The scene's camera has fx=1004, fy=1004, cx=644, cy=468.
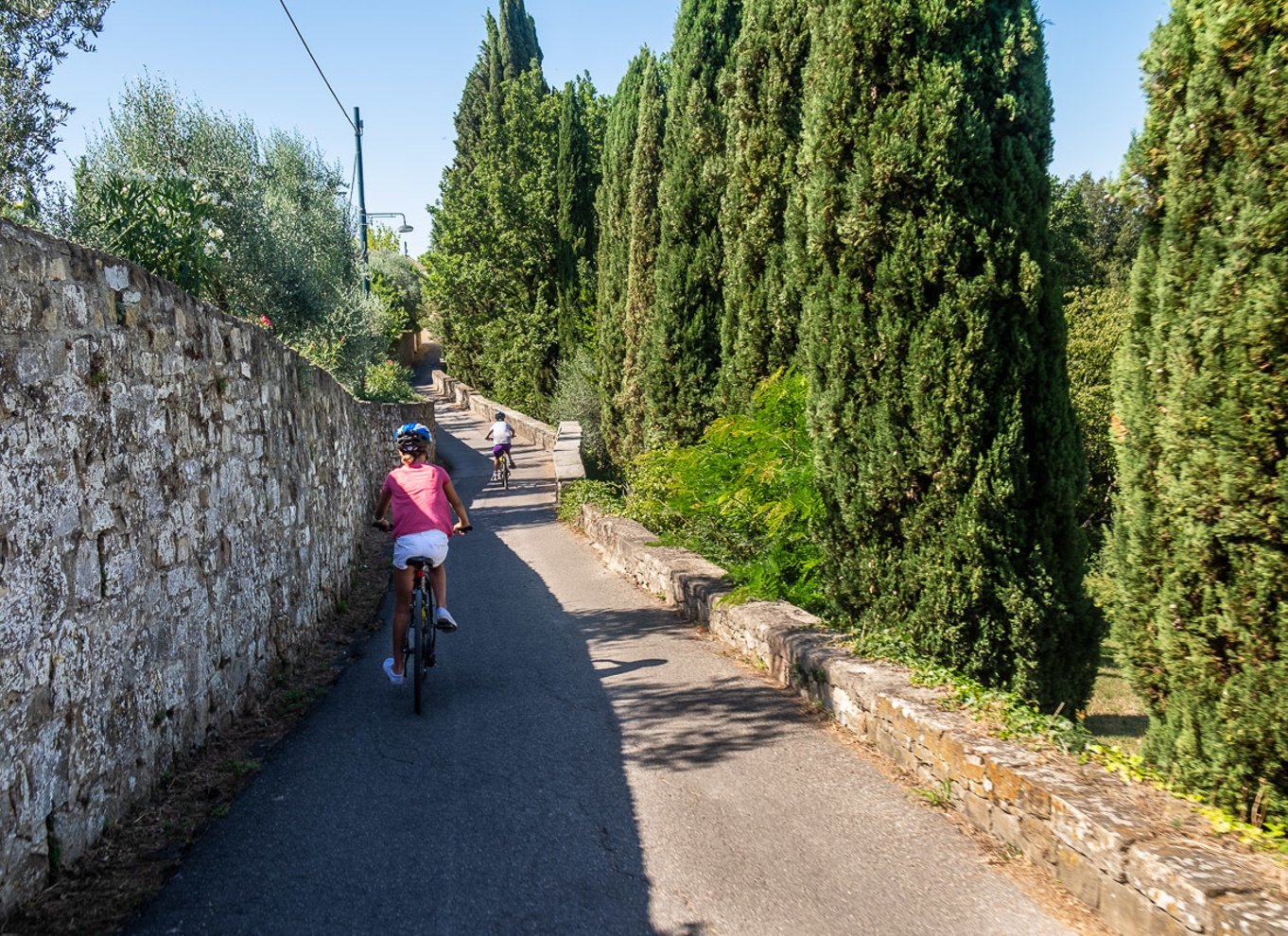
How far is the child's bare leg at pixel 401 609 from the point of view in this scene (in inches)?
275

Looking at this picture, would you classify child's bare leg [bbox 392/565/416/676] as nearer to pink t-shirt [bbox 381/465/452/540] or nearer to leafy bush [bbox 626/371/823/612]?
pink t-shirt [bbox 381/465/452/540]

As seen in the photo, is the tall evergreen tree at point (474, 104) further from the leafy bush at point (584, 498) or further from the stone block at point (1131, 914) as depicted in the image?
the stone block at point (1131, 914)

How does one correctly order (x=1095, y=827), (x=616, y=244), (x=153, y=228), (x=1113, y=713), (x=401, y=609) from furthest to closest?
(x=616, y=244)
(x=1113, y=713)
(x=153, y=228)
(x=401, y=609)
(x=1095, y=827)

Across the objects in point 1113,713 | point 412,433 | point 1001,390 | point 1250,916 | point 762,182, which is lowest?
point 1113,713

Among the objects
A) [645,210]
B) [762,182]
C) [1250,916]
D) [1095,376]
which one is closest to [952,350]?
[1250,916]

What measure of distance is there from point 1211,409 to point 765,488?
17.3 ft

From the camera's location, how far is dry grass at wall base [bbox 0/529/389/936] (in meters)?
3.63

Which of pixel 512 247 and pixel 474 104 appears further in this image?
pixel 474 104

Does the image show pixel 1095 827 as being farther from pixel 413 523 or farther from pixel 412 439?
pixel 412 439

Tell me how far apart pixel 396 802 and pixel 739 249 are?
8.02m

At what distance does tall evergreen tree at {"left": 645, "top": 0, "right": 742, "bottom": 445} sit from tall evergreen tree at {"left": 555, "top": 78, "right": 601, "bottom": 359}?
1501cm

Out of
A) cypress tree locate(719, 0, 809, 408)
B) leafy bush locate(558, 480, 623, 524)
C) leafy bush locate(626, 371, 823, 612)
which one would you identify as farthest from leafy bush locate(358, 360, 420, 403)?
leafy bush locate(626, 371, 823, 612)

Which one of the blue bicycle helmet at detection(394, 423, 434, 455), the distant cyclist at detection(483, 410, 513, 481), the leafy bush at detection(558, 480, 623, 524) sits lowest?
the leafy bush at detection(558, 480, 623, 524)

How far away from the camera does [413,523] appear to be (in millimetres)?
7238
